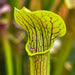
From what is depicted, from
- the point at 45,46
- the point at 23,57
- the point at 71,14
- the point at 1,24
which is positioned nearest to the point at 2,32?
the point at 1,24

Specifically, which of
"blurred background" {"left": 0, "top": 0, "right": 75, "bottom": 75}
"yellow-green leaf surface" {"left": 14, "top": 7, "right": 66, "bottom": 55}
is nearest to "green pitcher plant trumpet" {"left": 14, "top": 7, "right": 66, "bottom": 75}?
"yellow-green leaf surface" {"left": 14, "top": 7, "right": 66, "bottom": 55}

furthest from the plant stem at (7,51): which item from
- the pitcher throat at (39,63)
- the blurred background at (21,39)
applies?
the pitcher throat at (39,63)

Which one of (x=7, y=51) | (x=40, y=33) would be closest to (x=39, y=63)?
(x=40, y=33)

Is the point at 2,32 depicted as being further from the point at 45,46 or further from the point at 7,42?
the point at 45,46

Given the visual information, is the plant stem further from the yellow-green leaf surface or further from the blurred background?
the yellow-green leaf surface

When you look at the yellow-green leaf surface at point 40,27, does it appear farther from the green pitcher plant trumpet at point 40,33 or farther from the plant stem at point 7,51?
the plant stem at point 7,51

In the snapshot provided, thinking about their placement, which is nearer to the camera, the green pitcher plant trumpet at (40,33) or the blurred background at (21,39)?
the green pitcher plant trumpet at (40,33)

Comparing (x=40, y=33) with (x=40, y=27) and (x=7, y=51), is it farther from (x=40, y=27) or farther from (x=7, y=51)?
(x=7, y=51)

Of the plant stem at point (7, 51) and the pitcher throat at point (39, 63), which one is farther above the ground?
the pitcher throat at point (39, 63)

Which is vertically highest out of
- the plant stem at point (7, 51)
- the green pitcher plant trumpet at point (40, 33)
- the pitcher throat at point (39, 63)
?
the green pitcher plant trumpet at point (40, 33)
